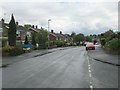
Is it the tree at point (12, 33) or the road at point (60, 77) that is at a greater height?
the tree at point (12, 33)

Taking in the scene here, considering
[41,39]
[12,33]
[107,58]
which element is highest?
[12,33]

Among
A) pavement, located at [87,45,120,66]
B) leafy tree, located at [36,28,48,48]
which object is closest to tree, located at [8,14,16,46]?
leafy tree, located at [36,28,48,48]

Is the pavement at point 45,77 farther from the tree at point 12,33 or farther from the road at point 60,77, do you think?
the tree at point 12,33

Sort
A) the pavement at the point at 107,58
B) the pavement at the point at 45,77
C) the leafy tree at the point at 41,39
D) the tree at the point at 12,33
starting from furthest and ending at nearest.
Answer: the leafy tree at the point at 41,39
the tree at the point at 12,33
the pavement at the point at 107,58
the pavement at the point at 45,77

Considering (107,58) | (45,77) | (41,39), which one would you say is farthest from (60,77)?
(41,39)

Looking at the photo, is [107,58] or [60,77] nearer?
[60,77]

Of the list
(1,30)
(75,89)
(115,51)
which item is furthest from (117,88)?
(1,30)

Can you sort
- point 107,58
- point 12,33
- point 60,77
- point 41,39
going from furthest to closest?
point 41,39 < point 12,33 < point 107,58 < point 60,77

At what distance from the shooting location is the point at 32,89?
9562 mm

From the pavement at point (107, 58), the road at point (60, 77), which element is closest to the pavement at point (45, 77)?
the road at point (60, 77)

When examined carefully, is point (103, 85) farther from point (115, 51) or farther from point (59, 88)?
point (115, 51)

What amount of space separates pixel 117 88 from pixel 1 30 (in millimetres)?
54735

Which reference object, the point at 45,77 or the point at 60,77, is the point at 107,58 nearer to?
the point at 60,77

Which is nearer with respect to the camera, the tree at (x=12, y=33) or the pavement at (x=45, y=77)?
the pavement at (x=45, y=77)
